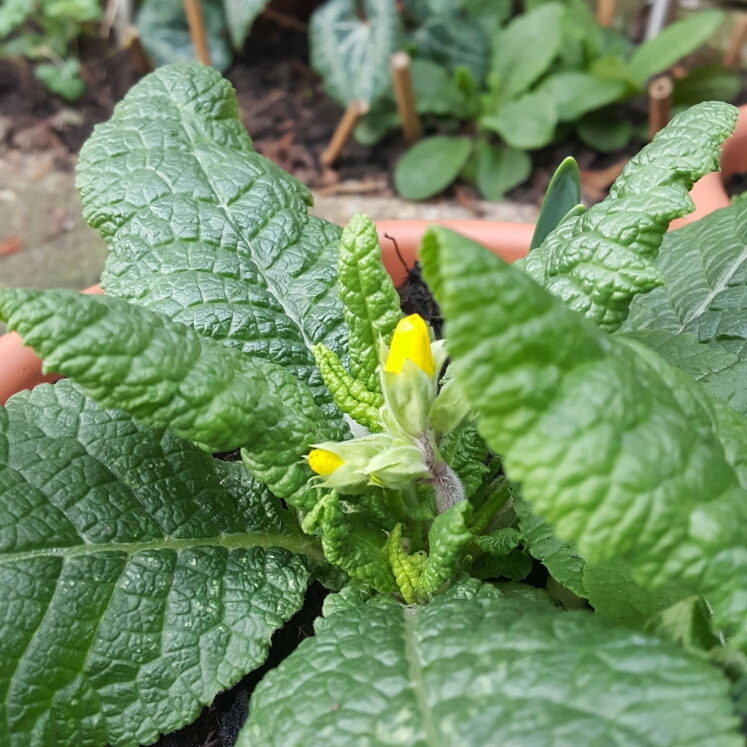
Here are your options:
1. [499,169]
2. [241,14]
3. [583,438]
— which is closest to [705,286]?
[583,438]

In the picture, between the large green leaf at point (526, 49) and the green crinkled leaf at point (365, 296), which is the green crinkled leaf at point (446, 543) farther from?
the large green leaf at point (526, 49)

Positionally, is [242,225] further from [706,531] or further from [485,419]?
[706,531]

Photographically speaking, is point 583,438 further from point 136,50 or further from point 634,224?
point 136,50

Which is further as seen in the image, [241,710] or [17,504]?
[241,710]

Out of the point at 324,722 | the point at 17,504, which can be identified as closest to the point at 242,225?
the point at 17,504

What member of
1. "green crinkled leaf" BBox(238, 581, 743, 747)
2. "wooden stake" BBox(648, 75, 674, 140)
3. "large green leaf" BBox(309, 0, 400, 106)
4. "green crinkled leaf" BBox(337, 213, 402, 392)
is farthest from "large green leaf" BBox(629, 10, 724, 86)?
"green crinkled leaf" BBox(238, 581, 743, 747)

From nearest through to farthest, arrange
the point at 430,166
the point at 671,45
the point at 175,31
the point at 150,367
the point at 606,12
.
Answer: the point at 150,367 < the point at 671,45 < the point at 430,166 < the point at 606,12 < the point at 175,31
